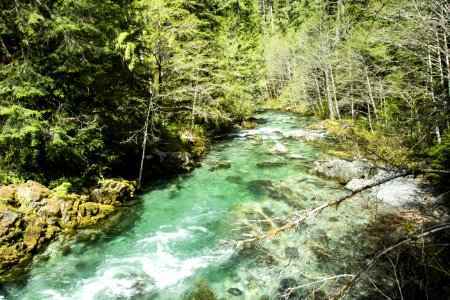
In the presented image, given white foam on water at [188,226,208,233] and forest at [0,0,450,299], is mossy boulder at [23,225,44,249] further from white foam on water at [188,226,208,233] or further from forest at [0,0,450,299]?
white foam on water at [188,226,208,233]

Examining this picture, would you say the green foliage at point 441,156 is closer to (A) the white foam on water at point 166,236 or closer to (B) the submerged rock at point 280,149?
(A) the white foam on water at point 166,236

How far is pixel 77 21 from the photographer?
34.8 feet

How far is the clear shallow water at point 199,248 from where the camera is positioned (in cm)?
713

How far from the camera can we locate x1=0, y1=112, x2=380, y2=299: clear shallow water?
7.13 metres

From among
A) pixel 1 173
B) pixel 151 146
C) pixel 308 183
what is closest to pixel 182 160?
pixel 151 146

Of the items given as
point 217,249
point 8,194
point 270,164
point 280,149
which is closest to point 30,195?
point 8,194

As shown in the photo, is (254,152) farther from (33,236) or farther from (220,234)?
(33,236)

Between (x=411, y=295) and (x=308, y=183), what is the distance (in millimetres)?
7526

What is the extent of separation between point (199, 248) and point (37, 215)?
5158 mm

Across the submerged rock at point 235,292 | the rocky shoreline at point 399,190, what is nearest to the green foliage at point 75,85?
the submerged rock at point 235,292

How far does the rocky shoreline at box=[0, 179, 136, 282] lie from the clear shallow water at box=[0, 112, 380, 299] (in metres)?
0.48

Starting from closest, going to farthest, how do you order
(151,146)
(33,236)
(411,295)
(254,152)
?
(411,295)
(33,236)
(151,146)
(254,152)

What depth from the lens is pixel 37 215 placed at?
29.9 ft

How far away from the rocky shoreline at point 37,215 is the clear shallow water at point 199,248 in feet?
1.56
